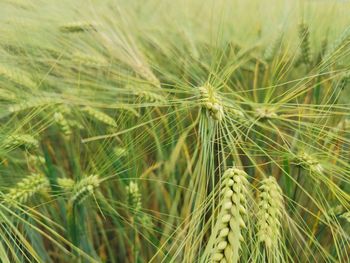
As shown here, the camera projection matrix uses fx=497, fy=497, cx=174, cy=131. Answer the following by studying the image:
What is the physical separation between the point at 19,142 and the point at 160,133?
11.1 inches

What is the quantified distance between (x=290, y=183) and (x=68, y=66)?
507 millimetres

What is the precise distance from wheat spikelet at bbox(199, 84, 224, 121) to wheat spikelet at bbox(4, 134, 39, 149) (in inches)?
11.6

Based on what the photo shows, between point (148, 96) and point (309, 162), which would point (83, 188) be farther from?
point (309, 162)

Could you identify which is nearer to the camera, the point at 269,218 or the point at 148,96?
the point at 269,218

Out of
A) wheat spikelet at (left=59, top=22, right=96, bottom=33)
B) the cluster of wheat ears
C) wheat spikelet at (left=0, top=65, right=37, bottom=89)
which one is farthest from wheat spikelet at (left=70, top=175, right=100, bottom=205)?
wheat spikelet at (left=59, top=22, right=96, bottom=33)

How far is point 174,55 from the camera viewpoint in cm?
112

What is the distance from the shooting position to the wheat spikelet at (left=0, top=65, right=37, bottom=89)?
897mm

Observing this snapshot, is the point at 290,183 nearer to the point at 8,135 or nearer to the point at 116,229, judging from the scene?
the point at 116,229

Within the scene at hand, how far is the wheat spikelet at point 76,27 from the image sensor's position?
3.41ft

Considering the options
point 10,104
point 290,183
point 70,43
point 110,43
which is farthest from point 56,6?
point 290,183

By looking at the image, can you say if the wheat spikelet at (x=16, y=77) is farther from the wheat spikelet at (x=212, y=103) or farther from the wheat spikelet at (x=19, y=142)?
the wheat spikelet at (x=212, y=103)

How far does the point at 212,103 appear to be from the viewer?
71cm

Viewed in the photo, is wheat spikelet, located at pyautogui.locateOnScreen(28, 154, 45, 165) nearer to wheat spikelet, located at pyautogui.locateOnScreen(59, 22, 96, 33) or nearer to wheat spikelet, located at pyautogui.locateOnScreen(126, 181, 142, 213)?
wheat spikelet, located at pyautogui.locateOnScreen(126, 181, 142, 213)

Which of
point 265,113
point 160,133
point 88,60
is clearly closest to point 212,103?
point 265,113
